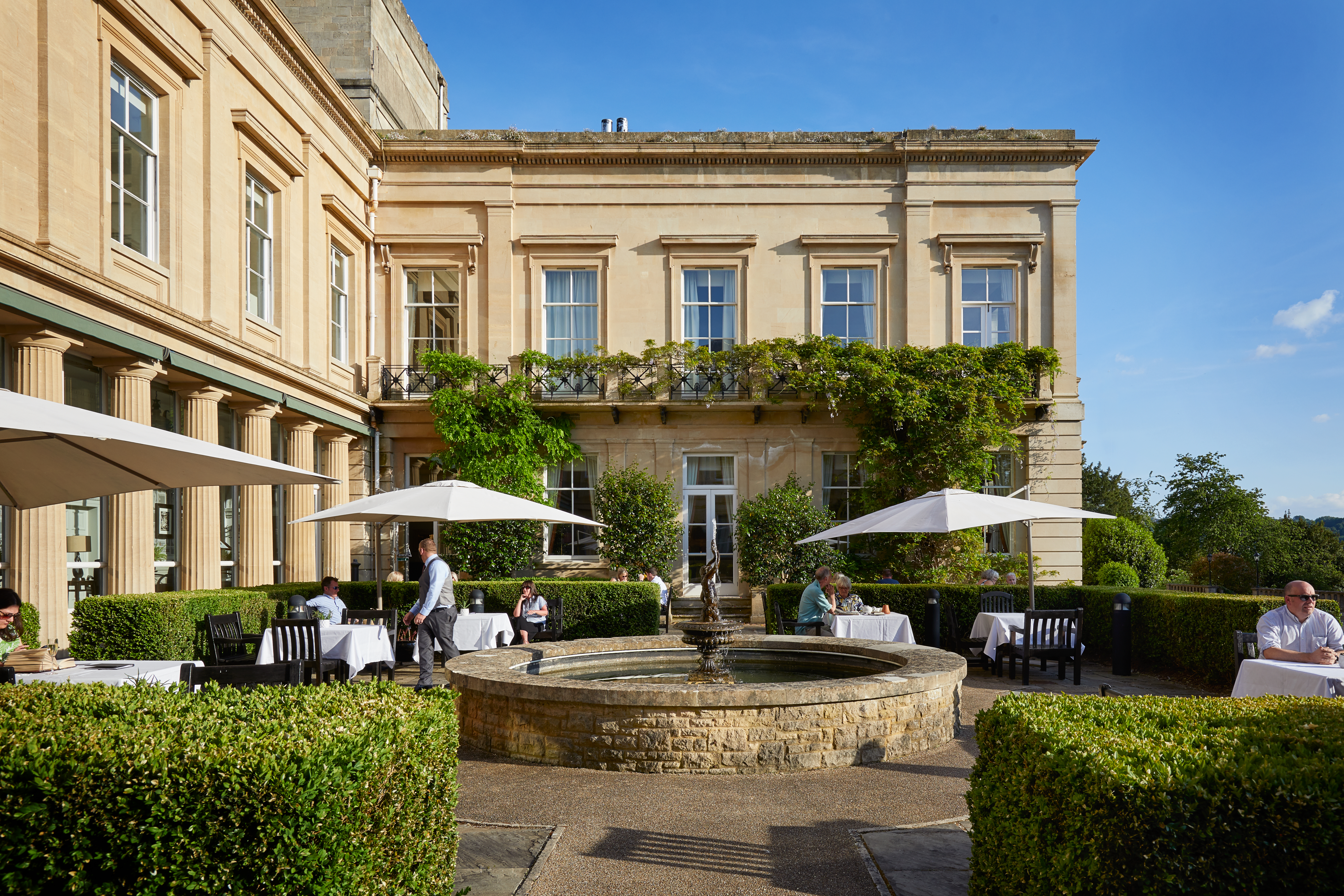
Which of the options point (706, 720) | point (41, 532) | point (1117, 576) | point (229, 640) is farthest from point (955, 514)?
point (1117, 576)

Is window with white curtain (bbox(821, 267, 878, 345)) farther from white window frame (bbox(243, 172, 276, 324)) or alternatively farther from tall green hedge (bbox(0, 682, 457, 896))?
tall green hedge (bbox(0, 682, 457, 896))

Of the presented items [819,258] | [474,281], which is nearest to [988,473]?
[819,258]

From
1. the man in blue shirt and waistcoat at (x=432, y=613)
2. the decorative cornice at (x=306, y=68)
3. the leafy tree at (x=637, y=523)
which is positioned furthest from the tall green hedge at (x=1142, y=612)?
the decorative cornice at (x=306, y=68)

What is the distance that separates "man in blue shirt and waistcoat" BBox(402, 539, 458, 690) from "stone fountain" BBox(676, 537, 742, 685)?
2741 millimetres

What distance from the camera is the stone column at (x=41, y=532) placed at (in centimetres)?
1044

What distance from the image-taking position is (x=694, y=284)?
21.6 meters

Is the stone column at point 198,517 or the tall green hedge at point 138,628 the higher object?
the stone column at point 198,517

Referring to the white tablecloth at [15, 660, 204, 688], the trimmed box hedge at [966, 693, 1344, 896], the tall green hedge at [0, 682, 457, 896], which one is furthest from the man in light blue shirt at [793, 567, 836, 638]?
the tall green hedge at [0, 682, 457, 896]

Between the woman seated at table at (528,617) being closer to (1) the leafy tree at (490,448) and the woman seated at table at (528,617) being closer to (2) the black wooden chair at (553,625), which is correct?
(2) the black wooden chair at (553,625)

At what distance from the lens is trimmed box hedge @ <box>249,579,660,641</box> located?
14945 millimetres

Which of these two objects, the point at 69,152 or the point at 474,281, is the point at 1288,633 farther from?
the point at 474,281

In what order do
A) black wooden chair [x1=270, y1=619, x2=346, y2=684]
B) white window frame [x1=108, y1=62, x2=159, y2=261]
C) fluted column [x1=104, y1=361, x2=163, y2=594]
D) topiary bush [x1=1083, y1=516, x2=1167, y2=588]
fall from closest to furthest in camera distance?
black wooden chair [x1=270, y1=619, x2=346, y2=684] → fluted column [x1=104, y1=361, x2=163, y2=594] → white window frame [x1=108, y1=62, x2=159, y2=261] → topiary bush [x1=1083, y1=516, x2=1167, y2=588]

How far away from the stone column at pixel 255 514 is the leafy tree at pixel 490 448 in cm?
417

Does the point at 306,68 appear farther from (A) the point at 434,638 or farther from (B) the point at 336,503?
(A) the point at 434,638
